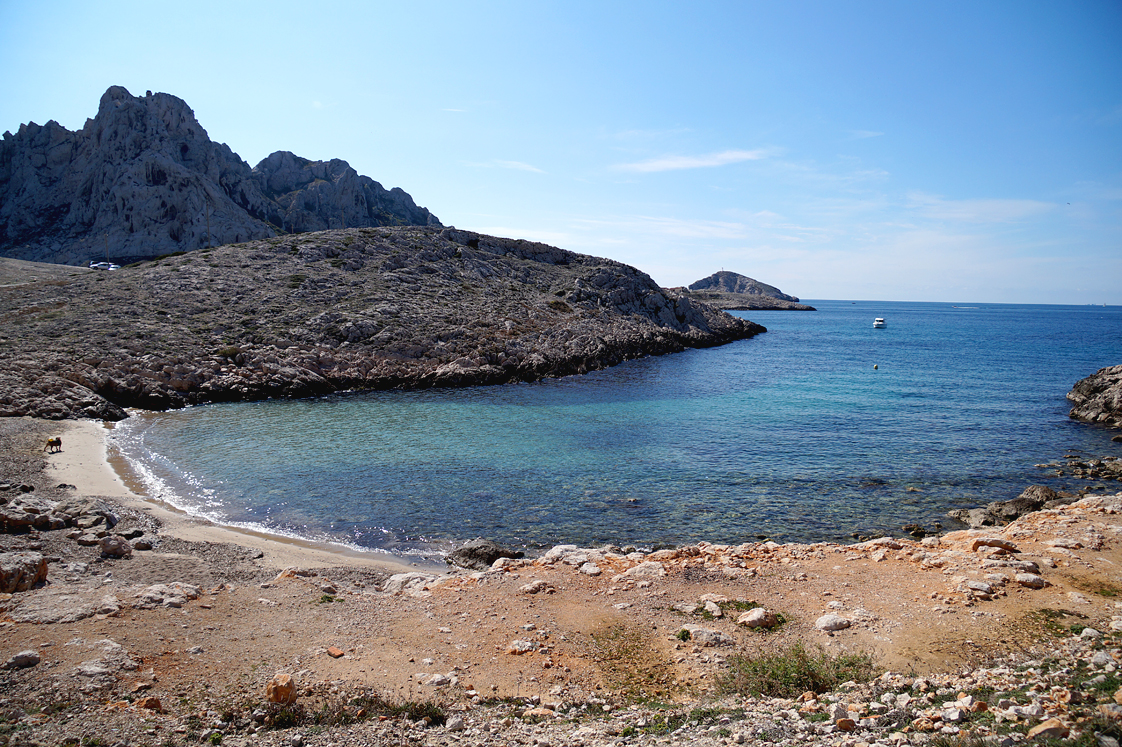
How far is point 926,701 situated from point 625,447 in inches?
733

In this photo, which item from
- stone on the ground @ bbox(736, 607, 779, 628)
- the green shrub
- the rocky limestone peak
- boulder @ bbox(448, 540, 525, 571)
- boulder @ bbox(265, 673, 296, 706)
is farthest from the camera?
the rocky limestone peak

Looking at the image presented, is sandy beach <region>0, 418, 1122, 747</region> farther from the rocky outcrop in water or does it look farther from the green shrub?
the rocky outcrop in water

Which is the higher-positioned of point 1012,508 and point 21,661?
point 21,661

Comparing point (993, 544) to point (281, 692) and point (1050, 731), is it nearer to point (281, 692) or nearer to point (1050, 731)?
point (1050, 731)

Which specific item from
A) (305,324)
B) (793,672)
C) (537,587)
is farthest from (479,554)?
(305,324)

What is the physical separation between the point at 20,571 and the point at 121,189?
102 metres

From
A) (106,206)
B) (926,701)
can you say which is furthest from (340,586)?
(106,206)

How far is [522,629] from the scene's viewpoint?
9.52m

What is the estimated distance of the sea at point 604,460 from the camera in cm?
1677

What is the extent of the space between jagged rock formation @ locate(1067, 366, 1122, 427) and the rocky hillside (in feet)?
107

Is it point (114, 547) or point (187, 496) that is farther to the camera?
point (187, 496)

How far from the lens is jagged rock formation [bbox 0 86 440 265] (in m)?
86.5

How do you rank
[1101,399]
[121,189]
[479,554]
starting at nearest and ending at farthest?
1. [479,554]
2. [1101,399]
3. [121,189]

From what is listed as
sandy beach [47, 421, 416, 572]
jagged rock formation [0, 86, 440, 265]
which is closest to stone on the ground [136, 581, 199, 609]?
sandy beach [47, 421, 416, 572]
